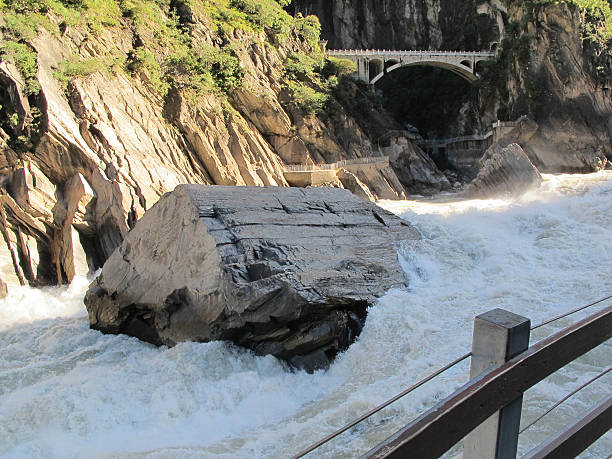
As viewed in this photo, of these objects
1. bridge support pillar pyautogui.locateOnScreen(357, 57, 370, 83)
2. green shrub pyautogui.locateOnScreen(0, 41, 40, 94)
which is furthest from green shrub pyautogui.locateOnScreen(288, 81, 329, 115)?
green shrub pyautogui.locateOnScreen(0, 41, 40, 94)

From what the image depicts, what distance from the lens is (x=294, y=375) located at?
724 cm

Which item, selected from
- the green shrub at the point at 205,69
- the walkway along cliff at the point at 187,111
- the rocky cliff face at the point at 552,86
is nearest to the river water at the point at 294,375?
the walkway along cliff at the point at 187,111

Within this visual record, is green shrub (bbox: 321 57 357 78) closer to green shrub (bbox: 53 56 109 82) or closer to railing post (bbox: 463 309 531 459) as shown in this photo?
green shrub (bbox: 53 56 109 82)

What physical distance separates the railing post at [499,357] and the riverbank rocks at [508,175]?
17993mm

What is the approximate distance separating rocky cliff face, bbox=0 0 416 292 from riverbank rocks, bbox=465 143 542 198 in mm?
6721

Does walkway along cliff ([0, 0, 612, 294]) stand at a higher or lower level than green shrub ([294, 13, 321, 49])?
lower

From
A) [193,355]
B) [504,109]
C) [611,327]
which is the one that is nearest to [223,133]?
[193,355]

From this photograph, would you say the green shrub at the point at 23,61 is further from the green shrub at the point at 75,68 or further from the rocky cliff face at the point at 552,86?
the rocky cliff face at the point at 552,86

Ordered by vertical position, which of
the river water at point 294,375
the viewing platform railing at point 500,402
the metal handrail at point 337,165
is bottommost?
the river water at point 294,375

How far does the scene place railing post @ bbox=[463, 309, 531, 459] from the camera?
1.71 m

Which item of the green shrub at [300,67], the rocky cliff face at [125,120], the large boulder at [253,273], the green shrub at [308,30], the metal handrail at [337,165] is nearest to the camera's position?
the large boulder at [253,273]

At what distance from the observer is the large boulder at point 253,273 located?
26.0 ft

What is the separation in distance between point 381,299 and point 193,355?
3490mm

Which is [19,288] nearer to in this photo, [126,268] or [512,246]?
[126,268]
